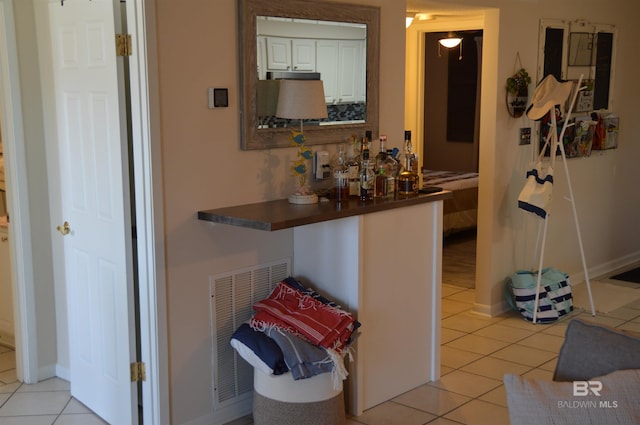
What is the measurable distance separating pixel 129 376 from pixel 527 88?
3.33m

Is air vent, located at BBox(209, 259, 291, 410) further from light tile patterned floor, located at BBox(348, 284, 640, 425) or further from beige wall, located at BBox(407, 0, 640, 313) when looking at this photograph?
beige wall, located at BBox(407, 0, 640, 313)

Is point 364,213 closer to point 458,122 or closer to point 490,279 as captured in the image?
point 490,279

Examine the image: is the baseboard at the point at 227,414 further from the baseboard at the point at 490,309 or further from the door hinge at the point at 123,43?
the baseboard at the point at 490,309

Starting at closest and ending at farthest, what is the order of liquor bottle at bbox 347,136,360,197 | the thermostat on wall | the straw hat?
the thermostat on wall, liquor bottle at bbox 347,136,360,197, the straw hat

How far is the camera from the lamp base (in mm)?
3611

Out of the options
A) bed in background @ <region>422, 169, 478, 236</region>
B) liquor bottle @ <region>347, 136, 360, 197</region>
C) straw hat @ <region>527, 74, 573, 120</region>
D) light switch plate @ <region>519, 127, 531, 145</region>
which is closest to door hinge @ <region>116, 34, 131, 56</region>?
liquor bottle @ <region>347, 136, 360, 197</region>

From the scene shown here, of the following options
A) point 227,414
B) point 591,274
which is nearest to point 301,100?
point 227,414

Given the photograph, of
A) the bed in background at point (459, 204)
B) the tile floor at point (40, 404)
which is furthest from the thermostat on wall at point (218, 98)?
the bed in background at point (459, 204)

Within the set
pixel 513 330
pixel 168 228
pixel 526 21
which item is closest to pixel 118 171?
pixel 168 228

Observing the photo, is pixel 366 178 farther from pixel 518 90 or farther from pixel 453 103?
pixel 453 103

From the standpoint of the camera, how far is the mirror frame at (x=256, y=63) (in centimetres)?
345

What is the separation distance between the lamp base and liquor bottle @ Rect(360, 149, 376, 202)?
0.25 meters

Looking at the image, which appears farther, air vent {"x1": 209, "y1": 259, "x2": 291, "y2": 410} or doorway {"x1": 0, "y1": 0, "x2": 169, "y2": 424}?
air vent {"x1": 209, "y1": 259, "x2": 291, "y2": 410}

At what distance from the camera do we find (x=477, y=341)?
4754 millimetres
